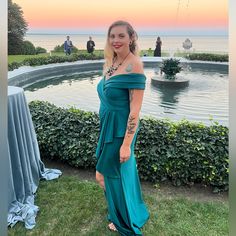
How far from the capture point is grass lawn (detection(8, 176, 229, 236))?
2.50 m

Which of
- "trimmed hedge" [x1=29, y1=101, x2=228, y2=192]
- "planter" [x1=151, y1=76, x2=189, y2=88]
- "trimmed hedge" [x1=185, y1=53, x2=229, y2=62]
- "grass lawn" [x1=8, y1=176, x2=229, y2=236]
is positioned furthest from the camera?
"trimmed hedge" [x1=185, y1=53, x2=229, y2=62]

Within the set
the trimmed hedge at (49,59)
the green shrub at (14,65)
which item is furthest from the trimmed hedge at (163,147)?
the trimmed hedge at (49,59)

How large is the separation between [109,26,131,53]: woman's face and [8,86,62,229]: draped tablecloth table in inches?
48.6

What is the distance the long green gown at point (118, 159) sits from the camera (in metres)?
1.93

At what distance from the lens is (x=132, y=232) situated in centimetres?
233

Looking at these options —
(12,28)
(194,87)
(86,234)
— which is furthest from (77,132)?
(12,28)

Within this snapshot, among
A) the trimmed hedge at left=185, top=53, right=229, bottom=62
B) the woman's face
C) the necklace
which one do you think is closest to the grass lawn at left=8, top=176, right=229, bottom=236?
the necklace

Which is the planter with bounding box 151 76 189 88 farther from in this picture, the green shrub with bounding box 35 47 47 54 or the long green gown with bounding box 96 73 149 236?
the green shrub with bounding box 35 47 47 54

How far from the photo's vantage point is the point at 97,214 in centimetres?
273

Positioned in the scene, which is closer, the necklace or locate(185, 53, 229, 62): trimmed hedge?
the necklace

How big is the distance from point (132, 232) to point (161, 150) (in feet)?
3.59

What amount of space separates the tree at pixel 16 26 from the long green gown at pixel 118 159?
17.8 metres

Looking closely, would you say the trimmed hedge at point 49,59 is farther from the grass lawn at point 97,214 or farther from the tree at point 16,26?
the grass lawn at point 97,214

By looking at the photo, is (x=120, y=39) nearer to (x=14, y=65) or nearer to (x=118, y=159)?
(x=118, y=159)
